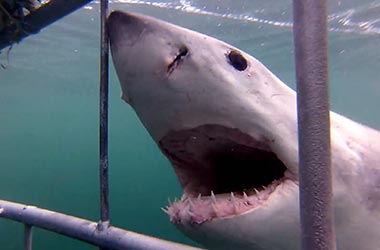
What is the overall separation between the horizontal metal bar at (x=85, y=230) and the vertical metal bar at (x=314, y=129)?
709 millimetres

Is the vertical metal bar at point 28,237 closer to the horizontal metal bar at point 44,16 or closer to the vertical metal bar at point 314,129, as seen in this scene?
the horizontal metal bar at point 44,16

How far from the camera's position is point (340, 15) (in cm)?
1505

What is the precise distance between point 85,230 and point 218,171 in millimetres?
706

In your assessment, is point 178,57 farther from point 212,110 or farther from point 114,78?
point 114,78

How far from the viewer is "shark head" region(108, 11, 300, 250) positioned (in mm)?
1477

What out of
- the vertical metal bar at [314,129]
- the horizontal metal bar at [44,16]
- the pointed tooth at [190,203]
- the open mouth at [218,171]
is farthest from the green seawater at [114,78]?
the vertical metal bar at [314,129]

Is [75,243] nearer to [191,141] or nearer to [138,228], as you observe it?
[138,228]

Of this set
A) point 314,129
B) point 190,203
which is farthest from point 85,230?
point 314,129

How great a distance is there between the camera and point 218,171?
2053mm

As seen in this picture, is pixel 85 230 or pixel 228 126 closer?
pixel 228 126

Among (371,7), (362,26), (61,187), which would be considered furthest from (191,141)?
(61,187)

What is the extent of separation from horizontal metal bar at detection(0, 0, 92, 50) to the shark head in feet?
1.61

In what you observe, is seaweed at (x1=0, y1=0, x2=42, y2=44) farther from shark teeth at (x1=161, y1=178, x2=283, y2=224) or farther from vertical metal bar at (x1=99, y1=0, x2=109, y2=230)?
shark teeth at (x1=161, y1=178, x2=283, y2=224)

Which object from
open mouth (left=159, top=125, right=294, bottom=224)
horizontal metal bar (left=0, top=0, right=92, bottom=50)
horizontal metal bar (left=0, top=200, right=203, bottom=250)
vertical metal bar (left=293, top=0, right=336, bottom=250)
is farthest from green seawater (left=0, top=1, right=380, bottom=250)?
vertical metal bar (left=293, top=0, right=336, bottom=250)
